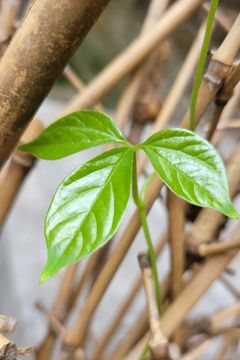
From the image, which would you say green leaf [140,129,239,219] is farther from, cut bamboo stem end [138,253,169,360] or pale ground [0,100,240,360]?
pale ground [0,100,240,360]

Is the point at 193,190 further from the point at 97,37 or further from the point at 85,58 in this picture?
the point at 97,37

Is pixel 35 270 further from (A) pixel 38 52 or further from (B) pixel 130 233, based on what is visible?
(A) pixel 38 52

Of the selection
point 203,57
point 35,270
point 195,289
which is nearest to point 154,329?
point 195,289

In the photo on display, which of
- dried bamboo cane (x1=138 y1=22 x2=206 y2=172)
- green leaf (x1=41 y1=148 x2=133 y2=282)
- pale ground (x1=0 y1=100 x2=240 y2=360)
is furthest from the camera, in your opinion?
pale ground (x1=0 y1=100 x2=240 y2=360)

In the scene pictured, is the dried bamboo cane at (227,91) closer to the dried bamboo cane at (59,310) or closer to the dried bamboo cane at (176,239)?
the dried bamboo cane at (176,239)

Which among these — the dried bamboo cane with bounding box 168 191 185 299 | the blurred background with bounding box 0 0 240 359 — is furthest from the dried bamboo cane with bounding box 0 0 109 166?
the blurred background with bounding box 0 0 240 359

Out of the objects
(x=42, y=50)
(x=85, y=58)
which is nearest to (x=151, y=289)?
(x=42, y=50)
